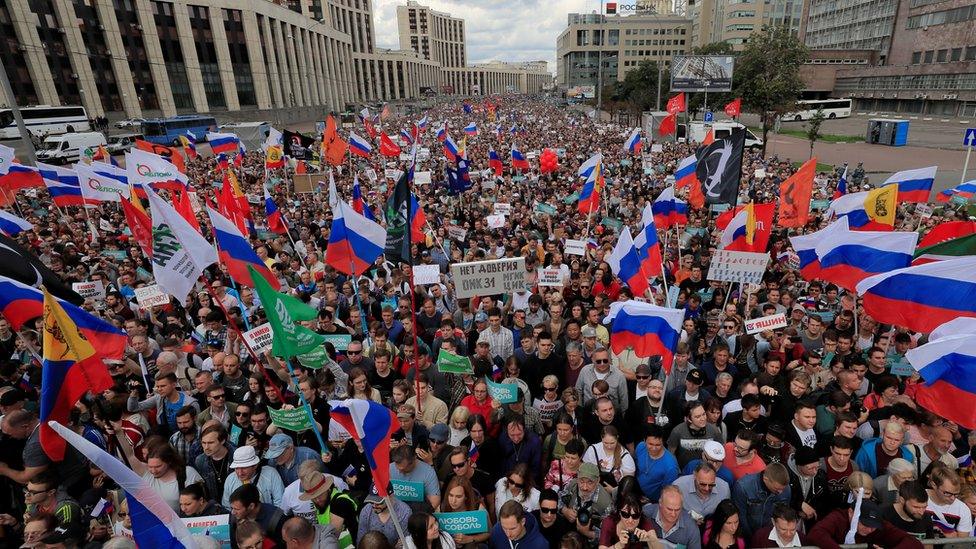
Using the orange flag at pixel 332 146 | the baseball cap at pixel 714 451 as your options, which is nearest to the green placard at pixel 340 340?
the baseball cap at pixel 714 451

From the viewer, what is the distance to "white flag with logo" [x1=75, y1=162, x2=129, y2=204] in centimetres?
1209

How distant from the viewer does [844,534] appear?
3.85 m

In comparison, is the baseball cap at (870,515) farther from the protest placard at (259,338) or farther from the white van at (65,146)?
the white van at (65,146)

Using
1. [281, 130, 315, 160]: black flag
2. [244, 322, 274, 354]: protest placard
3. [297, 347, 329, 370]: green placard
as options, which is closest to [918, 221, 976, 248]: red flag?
[297, 347, 329, 370]: green placard

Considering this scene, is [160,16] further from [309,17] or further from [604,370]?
[604,370]

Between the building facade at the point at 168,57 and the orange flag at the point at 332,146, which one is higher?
the building facade at the point at 168,57

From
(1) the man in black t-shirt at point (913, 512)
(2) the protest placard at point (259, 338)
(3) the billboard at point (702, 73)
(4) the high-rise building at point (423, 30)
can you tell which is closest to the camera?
(1) the man in black t-shirt at point (913, 512)

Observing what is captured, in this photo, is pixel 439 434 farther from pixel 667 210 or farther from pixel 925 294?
pixel 667 210

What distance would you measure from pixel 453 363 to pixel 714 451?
110 inches

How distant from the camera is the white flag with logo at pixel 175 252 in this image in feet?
20.9

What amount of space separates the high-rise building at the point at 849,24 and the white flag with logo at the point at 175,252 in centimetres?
9027

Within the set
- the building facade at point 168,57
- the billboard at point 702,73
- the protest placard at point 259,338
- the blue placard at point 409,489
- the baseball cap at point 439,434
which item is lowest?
the blue placard at point 409,489

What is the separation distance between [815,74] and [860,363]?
3482 inches

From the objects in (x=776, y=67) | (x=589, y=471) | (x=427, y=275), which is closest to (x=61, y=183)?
(x=427, y=275)
